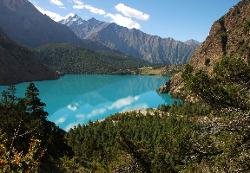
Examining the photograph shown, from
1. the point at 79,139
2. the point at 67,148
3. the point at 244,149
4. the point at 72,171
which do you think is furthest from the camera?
the point at 79,139

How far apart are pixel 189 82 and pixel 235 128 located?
311cm

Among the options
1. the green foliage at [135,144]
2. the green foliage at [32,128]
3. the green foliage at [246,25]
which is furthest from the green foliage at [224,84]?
the green foliage at [32,128]

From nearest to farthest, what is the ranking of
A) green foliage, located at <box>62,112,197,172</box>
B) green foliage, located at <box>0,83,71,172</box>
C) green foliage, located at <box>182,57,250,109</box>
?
green foliage, located at <box>182,57,250,109</box> < green foliage, located at <box>62,112,197,172</box> < green foliage, located at <box>0,83,71,172</box>

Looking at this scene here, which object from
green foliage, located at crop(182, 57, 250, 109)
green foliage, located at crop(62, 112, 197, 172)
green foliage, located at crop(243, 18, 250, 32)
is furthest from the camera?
green foliage, located at crop(62, 112, 197, 172)

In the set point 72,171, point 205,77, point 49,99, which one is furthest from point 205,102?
point 49,99

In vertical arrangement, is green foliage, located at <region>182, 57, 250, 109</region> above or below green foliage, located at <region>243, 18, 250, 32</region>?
below

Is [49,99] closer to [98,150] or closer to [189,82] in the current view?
[98,150]

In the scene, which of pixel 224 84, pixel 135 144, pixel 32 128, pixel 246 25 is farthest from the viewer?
pixel 32 128

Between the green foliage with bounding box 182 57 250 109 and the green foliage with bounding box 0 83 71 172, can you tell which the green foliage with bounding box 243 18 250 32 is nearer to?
the green foliage with bounding box 182 57 250 109

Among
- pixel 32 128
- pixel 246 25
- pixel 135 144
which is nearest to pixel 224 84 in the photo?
pixel 246 25

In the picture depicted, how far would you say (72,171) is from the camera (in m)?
53.9

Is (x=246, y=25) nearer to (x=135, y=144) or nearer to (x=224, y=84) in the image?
(x=224, y=84)

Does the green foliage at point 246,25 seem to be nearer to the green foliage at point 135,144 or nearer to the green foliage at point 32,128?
the green foliage at point 135,144

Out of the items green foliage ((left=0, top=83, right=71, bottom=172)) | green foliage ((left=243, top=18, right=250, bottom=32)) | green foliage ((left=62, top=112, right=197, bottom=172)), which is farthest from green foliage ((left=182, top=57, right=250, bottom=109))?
green foliage ((left=0, top=83, right=71, bottom=172))
